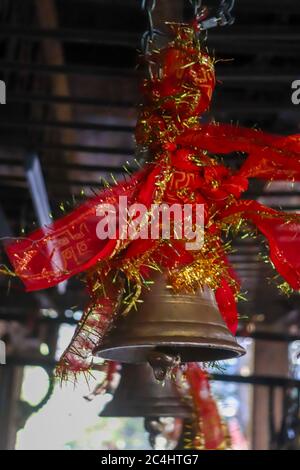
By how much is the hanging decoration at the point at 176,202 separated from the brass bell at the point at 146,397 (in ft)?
3.96

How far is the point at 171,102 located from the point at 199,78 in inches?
2.3

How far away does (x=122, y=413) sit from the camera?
248 centimetres

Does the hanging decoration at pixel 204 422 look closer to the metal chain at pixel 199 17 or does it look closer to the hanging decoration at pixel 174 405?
the hanging decoration at pixel 174 405

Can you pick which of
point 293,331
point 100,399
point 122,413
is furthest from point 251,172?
point 293,331

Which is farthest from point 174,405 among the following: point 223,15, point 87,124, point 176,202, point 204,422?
point 223,15

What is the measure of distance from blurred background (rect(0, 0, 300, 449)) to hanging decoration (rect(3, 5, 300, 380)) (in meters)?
0.08

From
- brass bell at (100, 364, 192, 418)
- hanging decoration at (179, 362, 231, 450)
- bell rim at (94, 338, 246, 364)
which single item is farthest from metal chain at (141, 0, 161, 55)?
hanging decoration at (179, 362, 231, 450)

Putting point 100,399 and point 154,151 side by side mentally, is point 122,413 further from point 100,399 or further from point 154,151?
point 154,151

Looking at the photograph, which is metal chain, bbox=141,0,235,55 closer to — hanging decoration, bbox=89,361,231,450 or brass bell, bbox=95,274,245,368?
brass bell, bbox=95,274,245,368

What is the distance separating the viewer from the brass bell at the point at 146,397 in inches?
93.6

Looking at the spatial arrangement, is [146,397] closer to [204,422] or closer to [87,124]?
[204,422]

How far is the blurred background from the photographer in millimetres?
1792

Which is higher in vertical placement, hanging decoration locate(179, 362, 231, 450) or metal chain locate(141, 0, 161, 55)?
metal chain locate(141, 0, 161, 55)

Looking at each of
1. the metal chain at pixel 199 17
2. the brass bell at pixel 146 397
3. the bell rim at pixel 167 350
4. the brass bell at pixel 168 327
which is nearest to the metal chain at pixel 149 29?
the metal chain at pixel 199 17
